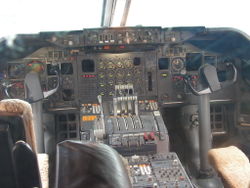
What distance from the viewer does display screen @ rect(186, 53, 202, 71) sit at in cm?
383

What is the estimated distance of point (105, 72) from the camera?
143 inches

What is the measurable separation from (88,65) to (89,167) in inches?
122

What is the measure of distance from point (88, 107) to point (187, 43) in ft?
4.94

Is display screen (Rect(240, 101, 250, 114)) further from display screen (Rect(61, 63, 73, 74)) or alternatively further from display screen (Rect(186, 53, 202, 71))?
display screen (Rect(61, 63, 73, 74))

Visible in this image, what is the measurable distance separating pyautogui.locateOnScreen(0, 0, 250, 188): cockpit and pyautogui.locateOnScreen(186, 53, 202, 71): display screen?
0.01 meters

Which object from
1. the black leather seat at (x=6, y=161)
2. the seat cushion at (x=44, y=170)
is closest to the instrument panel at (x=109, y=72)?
the seat cushion at (x=44, y=170)

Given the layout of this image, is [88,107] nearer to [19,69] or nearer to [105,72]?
[105,72]

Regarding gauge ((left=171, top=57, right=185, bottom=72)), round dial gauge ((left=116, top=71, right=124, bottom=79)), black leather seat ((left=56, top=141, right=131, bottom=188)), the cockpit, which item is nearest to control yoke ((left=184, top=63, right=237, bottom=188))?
the cockpit

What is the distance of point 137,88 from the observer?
11.9ft

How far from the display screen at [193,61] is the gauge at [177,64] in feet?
0.44

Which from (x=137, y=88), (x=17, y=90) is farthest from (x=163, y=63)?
(x=17, y=90)

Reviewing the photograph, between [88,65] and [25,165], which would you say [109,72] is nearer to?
[88,65]

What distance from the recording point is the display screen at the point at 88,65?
3658 millimetres

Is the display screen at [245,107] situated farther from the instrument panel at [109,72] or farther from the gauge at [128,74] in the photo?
the gauge at [128,74]
